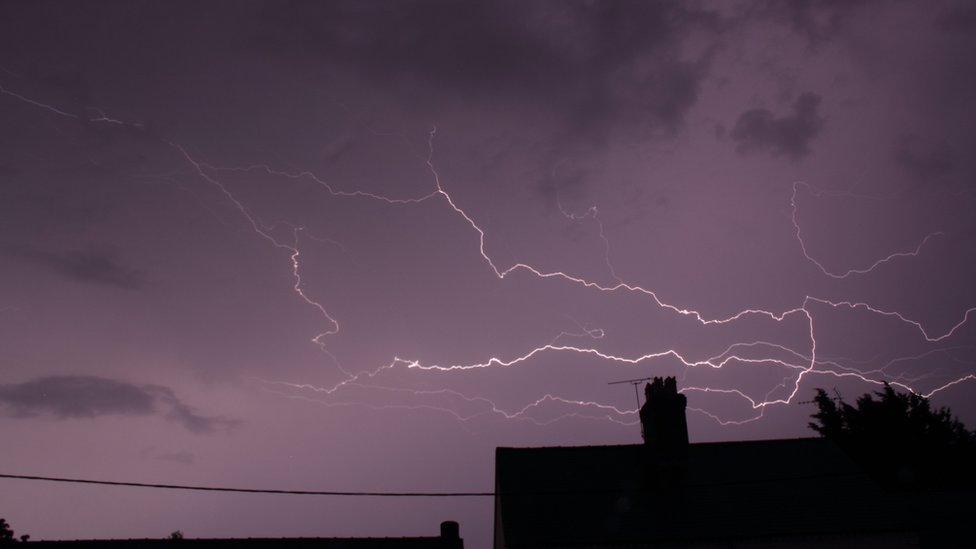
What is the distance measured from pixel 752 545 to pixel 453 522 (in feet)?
26.0

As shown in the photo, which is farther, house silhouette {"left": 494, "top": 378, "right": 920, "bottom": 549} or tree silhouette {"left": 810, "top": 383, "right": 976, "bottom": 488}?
tree silhouette {"left": 810, "top": 383, "right": 976, "bottom": 488}

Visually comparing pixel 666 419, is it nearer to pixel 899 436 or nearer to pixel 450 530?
pixel 450 530

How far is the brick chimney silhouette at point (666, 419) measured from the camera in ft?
66.0

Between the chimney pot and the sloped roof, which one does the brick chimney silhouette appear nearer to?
the sloped roof

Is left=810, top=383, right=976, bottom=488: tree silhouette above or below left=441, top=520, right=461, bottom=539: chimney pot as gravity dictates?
above

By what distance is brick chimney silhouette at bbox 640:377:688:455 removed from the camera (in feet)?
66.0

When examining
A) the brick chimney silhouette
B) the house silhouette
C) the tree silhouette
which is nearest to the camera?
the house silhouette

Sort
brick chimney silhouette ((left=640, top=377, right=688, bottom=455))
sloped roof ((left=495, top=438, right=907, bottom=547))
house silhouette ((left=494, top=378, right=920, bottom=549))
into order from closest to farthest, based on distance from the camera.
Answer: house silhouette ((left=494, top=378, right=920, bottom=549)) < sloped roof ((left=495, top=438, right=907, bottom=547)) < brick chimney silhouette ((left=640, top=377, right=688, bottom=455))

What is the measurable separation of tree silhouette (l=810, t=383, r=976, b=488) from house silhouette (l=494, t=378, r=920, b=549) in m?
22.6

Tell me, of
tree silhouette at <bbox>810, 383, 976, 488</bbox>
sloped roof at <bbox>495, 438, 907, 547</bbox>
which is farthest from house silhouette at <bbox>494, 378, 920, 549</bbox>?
tree silhouette at <bbox>810, 383, 976, 488</bbox>

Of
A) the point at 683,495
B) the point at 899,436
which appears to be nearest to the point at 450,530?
the point at 683,495

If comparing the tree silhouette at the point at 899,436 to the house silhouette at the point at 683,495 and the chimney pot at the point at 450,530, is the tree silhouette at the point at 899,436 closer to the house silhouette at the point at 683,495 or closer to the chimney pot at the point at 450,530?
the house silhouette at the point at 683,495

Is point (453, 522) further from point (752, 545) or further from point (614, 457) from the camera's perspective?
point (752, 545)

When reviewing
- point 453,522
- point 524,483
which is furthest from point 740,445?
point 453,522
